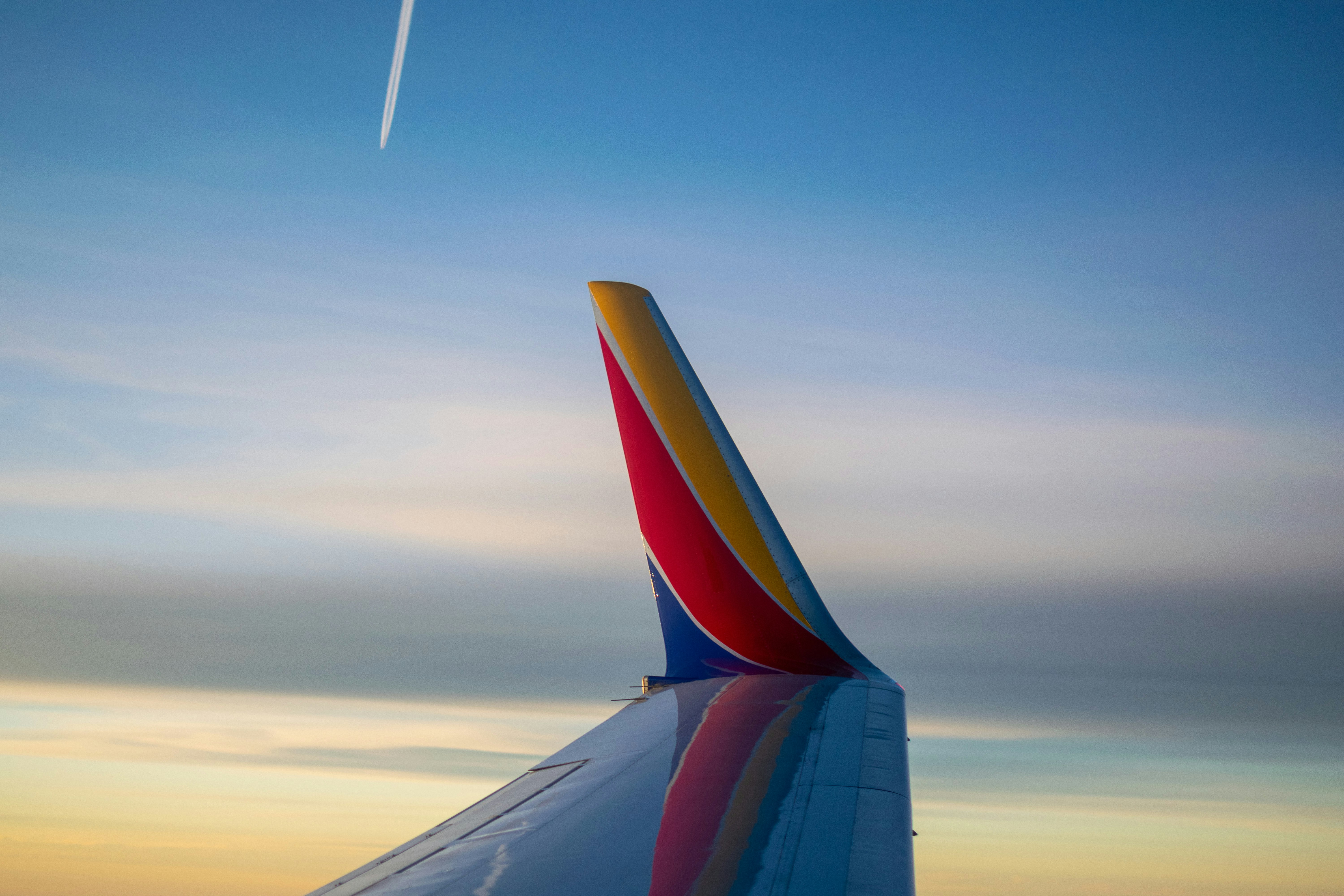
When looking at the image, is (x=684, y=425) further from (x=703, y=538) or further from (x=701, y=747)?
(x=701, y=747)

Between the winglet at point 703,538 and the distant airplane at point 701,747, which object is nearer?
the distant airplane at point 701,747

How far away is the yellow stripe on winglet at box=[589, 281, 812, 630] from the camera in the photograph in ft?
26.9

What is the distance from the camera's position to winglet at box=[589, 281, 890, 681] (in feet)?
26.6

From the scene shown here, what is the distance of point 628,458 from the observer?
8.80 meters

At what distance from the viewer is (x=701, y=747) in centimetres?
537

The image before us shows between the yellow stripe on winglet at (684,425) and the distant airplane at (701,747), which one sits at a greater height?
the yellow stripe on winglet at (684,425)

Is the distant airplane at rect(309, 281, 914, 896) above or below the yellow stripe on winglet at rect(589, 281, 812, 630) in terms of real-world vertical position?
below

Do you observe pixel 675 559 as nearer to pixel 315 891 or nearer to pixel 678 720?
pixel 678 720

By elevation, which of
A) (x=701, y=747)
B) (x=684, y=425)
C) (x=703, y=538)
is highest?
(x=684, y=425)

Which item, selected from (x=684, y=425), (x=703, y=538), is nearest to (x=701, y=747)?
(x=703, y=538)

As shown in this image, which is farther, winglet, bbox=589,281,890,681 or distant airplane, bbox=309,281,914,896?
winglet, bbox=589,281,890,681

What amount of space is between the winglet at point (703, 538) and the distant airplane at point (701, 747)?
0.02 meters

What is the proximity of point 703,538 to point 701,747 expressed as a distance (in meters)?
3.10

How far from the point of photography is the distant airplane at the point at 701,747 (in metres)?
3.53
